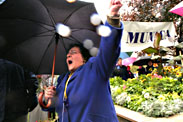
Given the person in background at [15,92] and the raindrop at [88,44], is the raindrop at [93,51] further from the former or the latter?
the person in background at [15,92]

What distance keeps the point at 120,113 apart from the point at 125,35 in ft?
11.0

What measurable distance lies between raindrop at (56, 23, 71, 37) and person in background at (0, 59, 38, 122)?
992 millimetres

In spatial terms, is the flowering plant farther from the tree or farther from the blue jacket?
the tree

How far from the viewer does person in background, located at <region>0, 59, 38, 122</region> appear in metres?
2.22

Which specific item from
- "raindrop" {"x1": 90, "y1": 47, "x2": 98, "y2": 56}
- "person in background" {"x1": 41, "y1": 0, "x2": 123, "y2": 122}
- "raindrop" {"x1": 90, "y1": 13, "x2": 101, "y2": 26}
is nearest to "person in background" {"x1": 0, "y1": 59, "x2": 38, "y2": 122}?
Answer: "person in background" {"x1": 41, "y1": 0, "x2": 123, "y2": 122}

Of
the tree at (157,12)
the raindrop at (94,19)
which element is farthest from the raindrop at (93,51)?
the tree at (157,12)

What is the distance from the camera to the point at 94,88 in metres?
1.31

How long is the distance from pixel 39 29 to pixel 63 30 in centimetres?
29

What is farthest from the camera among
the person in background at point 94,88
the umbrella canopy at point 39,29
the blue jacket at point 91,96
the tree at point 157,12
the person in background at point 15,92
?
the tree at point 157,12

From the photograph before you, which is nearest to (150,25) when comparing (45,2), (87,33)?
(87,33)

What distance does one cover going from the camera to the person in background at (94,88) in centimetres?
110

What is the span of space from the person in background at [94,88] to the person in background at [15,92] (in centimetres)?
105

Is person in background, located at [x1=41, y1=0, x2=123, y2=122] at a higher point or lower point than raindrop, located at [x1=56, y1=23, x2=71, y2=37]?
lower

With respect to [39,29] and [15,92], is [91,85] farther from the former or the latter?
[15,92]
